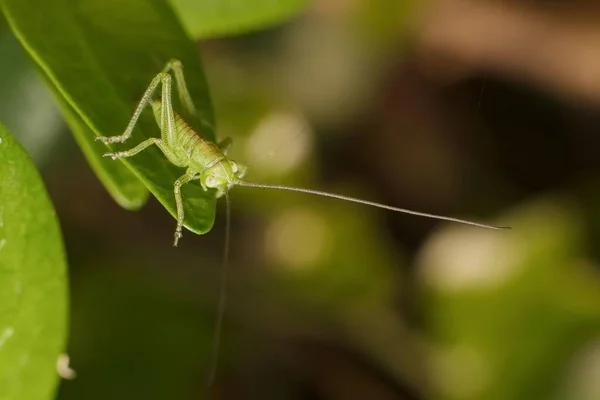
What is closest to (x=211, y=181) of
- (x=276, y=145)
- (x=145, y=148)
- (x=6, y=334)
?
(x=145, y=148)

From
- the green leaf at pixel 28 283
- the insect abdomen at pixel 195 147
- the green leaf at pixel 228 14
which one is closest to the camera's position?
the green leaf at pixel 28 283

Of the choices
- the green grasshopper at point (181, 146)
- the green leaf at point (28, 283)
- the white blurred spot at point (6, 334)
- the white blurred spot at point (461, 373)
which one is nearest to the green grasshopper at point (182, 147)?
the green grasshopper at point (181, 146)

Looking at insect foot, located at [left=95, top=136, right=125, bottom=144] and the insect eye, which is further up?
the insect eye

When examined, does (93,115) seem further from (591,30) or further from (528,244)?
(591,30)

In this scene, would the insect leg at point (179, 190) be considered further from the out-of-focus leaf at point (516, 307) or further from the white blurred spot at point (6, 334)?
the out-of-focus leaf at point (516, 307)

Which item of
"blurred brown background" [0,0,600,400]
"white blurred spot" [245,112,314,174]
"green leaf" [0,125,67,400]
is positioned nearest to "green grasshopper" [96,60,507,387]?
"green leaf" [0,125,67,400]

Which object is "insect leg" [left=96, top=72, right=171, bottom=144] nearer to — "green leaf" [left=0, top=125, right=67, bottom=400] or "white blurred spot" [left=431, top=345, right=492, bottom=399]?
"green leaf" [left=0, top=125, right=67, bottom=400]
